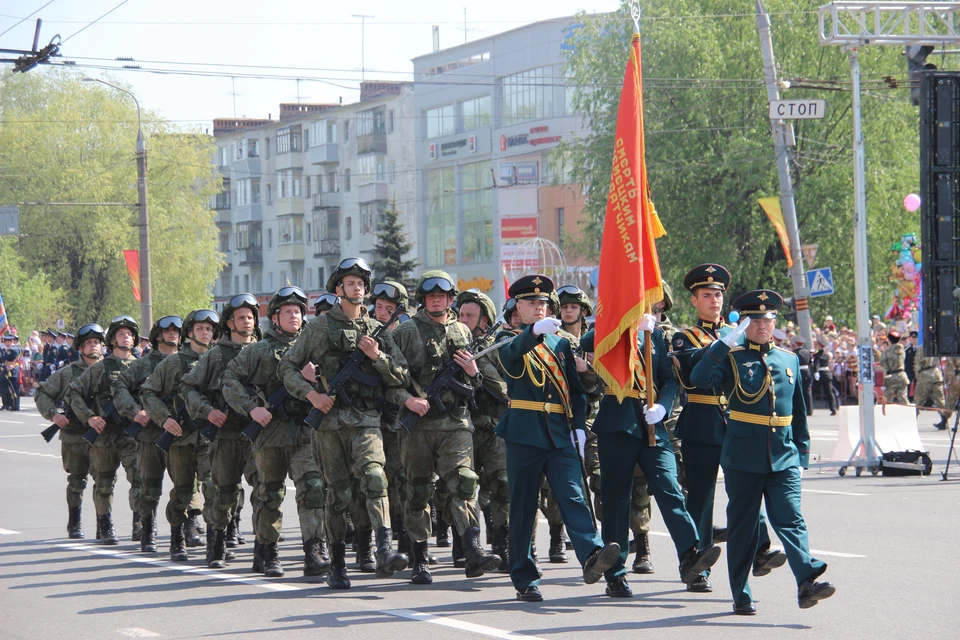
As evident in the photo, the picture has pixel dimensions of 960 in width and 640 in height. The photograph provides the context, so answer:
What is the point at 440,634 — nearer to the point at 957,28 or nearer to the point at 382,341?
the point at 382,341

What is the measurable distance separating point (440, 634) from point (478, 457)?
267cm

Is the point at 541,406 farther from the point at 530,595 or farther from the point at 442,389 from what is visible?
the point at 530,595

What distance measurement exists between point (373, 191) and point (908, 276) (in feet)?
159

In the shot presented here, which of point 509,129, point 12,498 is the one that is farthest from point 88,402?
point 509,129

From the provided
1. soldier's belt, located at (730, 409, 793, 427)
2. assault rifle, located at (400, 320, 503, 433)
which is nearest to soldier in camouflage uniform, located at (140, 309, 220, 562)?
assault rifle, located at (400, 320, 503, 433)

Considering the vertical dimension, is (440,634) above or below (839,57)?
below

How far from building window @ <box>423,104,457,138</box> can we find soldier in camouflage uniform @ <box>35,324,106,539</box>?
55507 millimetres

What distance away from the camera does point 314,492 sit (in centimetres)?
1005

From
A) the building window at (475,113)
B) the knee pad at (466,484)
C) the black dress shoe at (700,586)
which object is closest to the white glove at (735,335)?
the black dress shoe at (700,586)

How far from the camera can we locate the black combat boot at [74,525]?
43.0 ft

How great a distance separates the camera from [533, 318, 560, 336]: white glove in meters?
8.52

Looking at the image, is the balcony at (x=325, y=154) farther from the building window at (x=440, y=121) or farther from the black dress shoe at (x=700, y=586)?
the black dress shoe at (x=700, y=586)

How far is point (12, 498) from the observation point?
1659cm

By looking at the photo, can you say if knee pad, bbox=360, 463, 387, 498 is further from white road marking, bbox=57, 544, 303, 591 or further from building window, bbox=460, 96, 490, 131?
building window, bbox=460, 96, 490, 131
